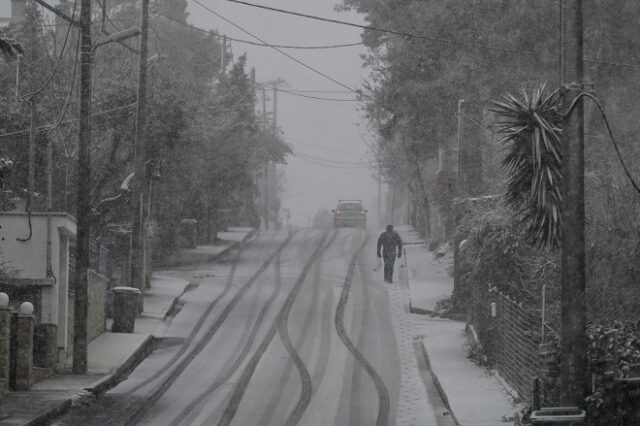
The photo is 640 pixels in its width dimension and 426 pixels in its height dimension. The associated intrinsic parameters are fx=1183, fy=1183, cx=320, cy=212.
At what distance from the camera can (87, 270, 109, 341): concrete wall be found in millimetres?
28484

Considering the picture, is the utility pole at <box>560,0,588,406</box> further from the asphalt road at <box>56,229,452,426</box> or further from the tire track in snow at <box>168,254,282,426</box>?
the tire track in snow at <box>168,254,282,426</box>

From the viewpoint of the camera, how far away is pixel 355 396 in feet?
72.6

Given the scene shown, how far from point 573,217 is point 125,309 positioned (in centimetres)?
1815

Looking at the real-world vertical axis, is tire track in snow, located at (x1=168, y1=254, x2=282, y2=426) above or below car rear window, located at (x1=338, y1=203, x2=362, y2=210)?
below

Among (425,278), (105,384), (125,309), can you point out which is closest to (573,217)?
(105,384)

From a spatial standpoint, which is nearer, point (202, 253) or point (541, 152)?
point (541, 152)

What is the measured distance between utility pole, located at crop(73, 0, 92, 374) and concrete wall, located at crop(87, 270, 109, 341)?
3715 millimetres

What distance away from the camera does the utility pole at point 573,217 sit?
A: 13.4 meters

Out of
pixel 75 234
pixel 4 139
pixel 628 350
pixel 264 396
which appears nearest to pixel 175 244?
pixel 4 139

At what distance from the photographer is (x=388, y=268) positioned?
3831 cm

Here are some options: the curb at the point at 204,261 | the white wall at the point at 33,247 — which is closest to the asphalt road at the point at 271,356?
the curb at the point at 204,261

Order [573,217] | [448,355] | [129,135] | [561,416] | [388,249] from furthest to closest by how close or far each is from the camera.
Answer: [388,249], [129,135], [448,355], [573,217], [561,416]

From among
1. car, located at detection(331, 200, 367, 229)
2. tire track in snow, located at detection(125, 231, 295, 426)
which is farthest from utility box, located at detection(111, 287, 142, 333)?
car, located at detection(331, 200, 367, 229)

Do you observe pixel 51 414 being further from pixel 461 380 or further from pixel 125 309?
pixel 125 309
